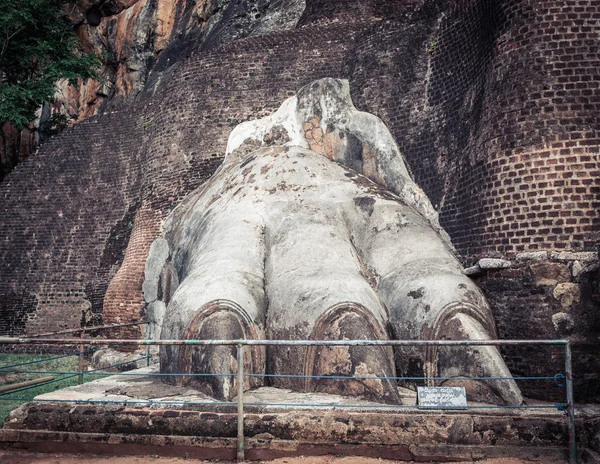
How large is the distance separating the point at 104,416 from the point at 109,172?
1392 cm

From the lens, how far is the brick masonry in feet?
24.6

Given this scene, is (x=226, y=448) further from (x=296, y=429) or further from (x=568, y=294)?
(x=568, y=294)

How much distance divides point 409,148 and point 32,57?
19.1 m

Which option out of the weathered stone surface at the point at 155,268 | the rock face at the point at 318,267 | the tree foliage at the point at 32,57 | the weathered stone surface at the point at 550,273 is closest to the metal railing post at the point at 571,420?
the rock face at the point at 318,267

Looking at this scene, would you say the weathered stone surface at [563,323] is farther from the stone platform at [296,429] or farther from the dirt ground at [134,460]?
the dirt ground at [134,460]

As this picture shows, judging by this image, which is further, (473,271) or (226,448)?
(473,271)

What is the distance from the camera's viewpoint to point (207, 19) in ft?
75.4

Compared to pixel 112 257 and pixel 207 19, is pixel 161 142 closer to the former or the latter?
pixel 112 257

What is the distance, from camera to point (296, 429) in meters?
5.66

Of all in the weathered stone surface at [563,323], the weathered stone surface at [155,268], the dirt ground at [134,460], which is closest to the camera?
the dirt ground at [134,460]

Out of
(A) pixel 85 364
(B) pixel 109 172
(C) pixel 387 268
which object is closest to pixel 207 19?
(B) pixel 109 172

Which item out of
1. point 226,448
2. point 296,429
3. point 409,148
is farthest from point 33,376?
point 296,429

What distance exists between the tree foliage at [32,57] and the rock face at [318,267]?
45.1 feet

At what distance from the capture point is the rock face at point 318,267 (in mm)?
6633
